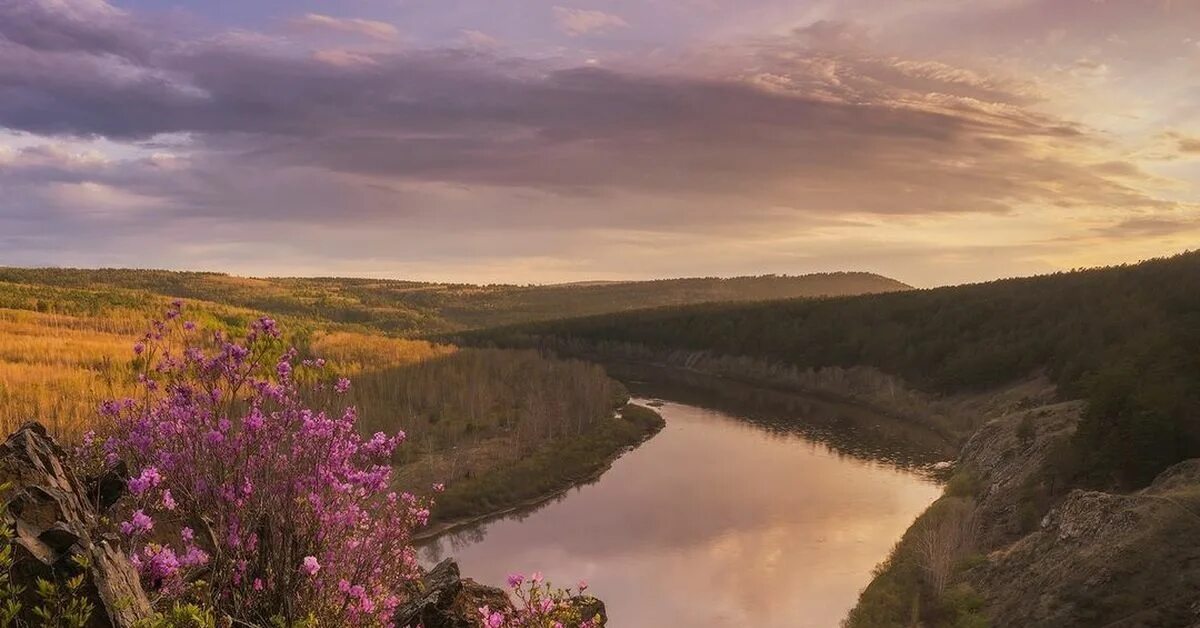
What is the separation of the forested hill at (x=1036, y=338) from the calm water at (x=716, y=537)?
823 centimetres

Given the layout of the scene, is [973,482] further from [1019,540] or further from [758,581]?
[758,581]

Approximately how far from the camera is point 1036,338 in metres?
53.6

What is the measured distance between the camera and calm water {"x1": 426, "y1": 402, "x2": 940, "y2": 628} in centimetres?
2119

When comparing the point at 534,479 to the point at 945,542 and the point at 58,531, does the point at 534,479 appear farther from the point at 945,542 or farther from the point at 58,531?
the point at 58,531

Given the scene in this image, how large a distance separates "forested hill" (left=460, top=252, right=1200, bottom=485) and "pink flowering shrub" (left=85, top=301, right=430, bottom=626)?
2297 centimetres

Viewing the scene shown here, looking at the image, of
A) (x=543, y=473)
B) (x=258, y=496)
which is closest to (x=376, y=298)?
(x=543, y=473)

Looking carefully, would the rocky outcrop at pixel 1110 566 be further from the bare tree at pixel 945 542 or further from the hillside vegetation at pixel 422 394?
the hillside vegetation at pixel 422 394

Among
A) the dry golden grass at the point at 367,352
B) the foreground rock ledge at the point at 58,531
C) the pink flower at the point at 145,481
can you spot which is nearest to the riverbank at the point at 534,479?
the dry golden grass at the point at 367,352

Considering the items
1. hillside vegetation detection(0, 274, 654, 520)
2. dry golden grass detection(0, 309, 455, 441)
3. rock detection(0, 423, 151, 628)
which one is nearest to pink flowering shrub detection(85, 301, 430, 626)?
rock detection(0, 423, 151, 628)

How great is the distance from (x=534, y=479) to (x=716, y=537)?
9.24 m

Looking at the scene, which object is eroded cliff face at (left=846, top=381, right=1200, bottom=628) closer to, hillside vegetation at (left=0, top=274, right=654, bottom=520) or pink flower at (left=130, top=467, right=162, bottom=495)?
hillside vegetation at (left=0, top=274, right=654, bottom=520)

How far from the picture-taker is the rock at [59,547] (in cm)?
440

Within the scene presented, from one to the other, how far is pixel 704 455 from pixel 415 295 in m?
147

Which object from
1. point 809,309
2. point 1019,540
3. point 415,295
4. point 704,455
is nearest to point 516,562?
point 1019,540
